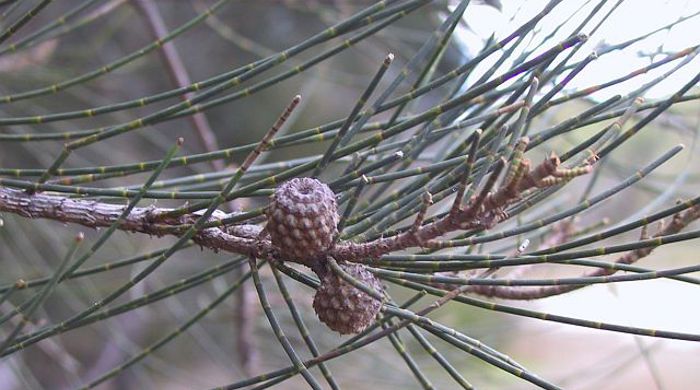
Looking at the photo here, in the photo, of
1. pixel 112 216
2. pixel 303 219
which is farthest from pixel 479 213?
pixel 112 216

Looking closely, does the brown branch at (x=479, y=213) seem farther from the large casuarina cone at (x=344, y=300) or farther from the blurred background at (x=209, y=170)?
the blurred background at (x=209, y=170)

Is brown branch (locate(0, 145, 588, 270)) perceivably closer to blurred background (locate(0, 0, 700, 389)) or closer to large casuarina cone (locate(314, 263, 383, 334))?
large casuarina cone (locate(314, 263, 383, 334))

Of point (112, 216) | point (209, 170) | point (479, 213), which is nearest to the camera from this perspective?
point (479, 213)

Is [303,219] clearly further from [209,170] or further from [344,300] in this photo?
[209,170]

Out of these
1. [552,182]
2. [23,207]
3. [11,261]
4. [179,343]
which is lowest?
[552,182]

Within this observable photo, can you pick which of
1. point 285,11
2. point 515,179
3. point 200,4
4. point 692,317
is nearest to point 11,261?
point 200,4

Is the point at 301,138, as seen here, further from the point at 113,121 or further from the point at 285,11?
the point at 285,11
